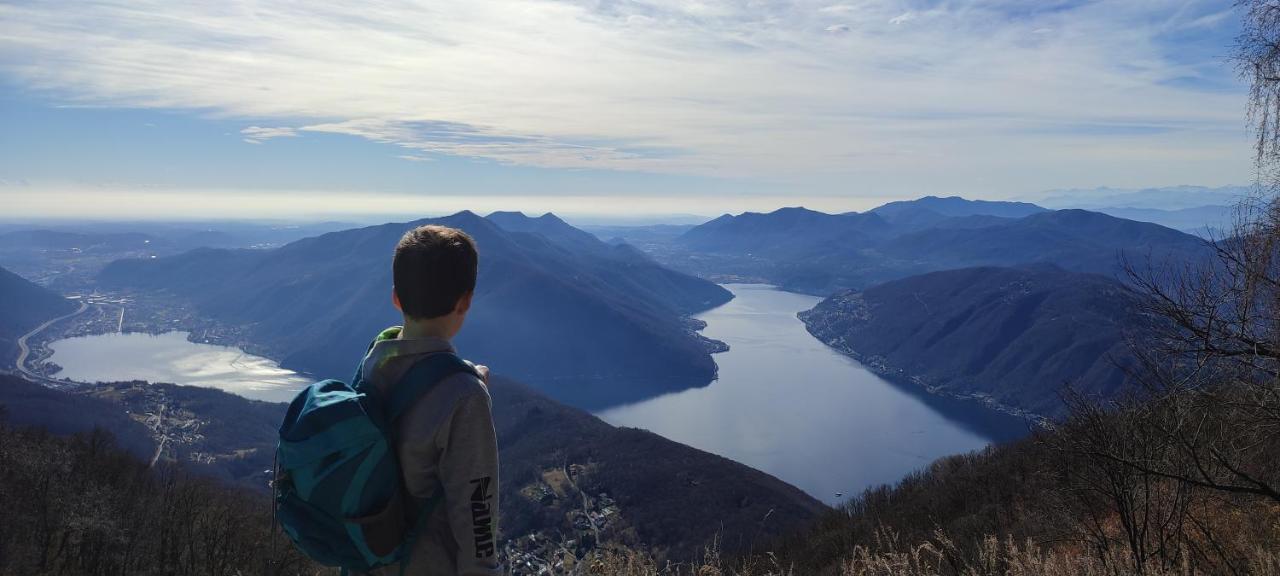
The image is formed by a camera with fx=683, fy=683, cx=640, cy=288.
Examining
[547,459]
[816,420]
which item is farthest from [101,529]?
[816,420]

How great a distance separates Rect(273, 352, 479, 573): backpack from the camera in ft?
5.99

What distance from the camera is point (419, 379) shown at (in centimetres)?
190

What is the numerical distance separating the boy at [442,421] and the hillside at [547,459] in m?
29.2

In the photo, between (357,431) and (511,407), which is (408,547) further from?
(511,407)

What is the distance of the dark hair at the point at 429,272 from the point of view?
78.8 inches

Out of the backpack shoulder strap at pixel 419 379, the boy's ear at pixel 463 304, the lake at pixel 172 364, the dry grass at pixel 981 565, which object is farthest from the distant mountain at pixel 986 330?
the backpack shoulder strap at pixel 419 379

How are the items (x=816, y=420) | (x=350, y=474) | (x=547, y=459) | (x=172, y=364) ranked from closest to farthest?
(x=350, y=474), (x=547, y=459), (x=816, y=420), (x=172, y=364)

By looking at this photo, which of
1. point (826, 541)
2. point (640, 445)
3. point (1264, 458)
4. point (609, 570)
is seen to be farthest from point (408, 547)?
point (640, 445)

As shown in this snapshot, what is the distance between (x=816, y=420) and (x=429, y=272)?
86.5m

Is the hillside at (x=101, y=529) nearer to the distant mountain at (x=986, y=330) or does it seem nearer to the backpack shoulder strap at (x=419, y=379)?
the backpack shoulder strap at (x=419, y=379)

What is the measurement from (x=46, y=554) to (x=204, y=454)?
194 ft

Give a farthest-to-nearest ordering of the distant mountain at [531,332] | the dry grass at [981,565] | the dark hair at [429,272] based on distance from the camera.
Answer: the distant mountain at [531,332]
the dry grass at [981,565]
the dark hair at [429,272]

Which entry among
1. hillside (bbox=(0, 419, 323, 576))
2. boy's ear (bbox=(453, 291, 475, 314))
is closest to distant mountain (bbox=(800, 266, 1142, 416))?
hillside (bbox=(0, 419, 323, 576))

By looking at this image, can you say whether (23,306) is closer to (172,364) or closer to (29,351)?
(29,351)
